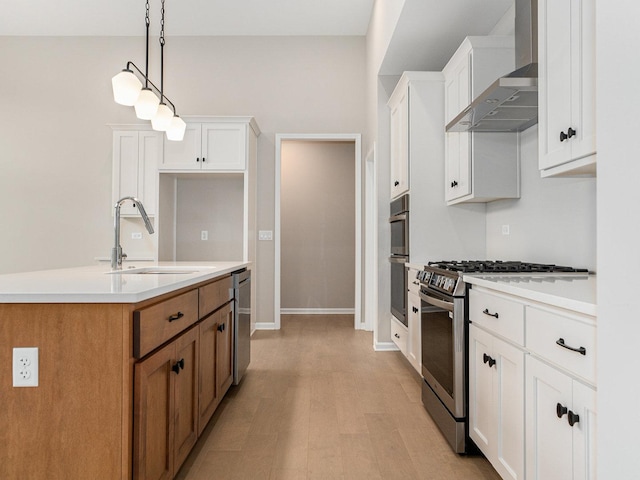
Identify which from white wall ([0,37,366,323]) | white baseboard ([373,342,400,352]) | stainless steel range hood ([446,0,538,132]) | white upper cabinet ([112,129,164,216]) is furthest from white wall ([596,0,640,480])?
white upper cabinet ([112,129,164,216])

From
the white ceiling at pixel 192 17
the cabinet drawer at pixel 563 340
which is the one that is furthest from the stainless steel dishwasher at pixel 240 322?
the white ceiling at pixel 192 17

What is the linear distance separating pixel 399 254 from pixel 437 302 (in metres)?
1.36

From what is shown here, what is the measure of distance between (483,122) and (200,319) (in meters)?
1.91

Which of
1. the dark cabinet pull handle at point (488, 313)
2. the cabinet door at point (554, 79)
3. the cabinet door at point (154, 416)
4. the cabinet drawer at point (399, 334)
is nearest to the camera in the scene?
the cabinet door at point (154, 416)

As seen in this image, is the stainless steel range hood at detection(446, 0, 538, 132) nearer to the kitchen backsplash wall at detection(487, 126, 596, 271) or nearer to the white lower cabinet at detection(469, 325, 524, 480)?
the kitchen backsplash wall at detection(487, 126, 596, 271)

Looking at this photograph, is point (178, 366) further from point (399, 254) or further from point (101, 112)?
point (101, 112)

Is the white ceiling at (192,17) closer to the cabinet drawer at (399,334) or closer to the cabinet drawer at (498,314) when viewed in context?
the cabinet drawer at (399,334)

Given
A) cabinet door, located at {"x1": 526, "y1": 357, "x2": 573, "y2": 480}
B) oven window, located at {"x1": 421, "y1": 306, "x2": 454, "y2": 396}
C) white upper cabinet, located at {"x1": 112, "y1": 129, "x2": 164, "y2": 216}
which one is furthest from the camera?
white upper cabinet, located at {"x1": 112, "y1": 129, "x2": 164, "y2": 216}

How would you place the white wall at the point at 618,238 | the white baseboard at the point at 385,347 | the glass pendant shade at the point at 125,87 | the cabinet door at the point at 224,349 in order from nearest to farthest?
the white wall at the point at 618,238
the glass pendant shade at the point at 125,87
the cabinet door at the point at 224,349
the white baseboard at the point at 385,347

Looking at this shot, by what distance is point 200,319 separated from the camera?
2.12 meters

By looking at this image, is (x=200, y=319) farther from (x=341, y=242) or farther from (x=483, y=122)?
(x=341, y=242)

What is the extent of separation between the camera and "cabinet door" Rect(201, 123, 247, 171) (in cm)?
465

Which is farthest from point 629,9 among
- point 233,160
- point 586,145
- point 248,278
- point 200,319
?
point 233,160

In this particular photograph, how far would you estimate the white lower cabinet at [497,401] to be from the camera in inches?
60.9
